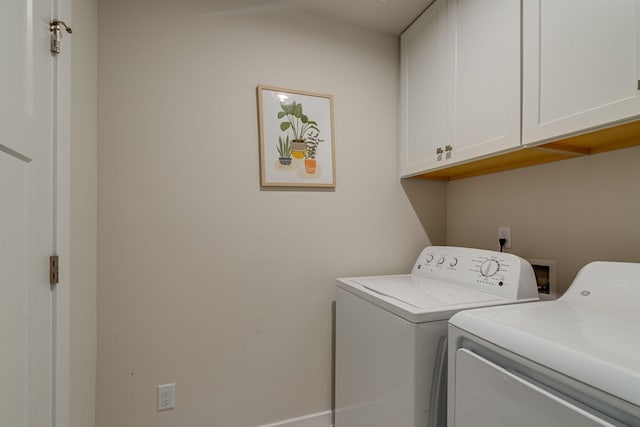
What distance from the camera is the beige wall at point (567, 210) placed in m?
1.13

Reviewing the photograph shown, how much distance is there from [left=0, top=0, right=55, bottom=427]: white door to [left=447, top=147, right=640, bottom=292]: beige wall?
76.6 inches

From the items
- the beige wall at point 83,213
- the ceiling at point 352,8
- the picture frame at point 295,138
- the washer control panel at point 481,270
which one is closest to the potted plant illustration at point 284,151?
the picture frame at point 295,138

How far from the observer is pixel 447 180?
2.03 m

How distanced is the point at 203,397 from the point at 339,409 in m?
0.72

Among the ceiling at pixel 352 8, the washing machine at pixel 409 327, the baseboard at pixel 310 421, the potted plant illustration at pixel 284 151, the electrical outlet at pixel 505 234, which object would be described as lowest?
the baseboard at pixel 310 421

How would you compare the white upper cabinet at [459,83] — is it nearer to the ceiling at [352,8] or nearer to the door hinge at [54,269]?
the ceiling at [352,8]

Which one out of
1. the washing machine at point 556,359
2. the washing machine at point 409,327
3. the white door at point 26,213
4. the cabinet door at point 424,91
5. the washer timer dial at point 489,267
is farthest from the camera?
the cabinet door at point 424,91

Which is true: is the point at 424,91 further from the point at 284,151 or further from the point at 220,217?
the point at 220,217

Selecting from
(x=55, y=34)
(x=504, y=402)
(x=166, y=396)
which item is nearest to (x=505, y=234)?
(x=504, y=402)

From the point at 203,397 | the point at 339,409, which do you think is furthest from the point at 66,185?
the point at 339,409

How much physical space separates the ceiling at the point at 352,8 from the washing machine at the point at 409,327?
138 centimetres

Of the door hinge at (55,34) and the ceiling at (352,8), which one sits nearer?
the door hinge at (55,34)

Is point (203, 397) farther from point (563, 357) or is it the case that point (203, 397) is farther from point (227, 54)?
point (227, 54)

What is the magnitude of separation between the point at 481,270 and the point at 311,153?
1060 millimetres
